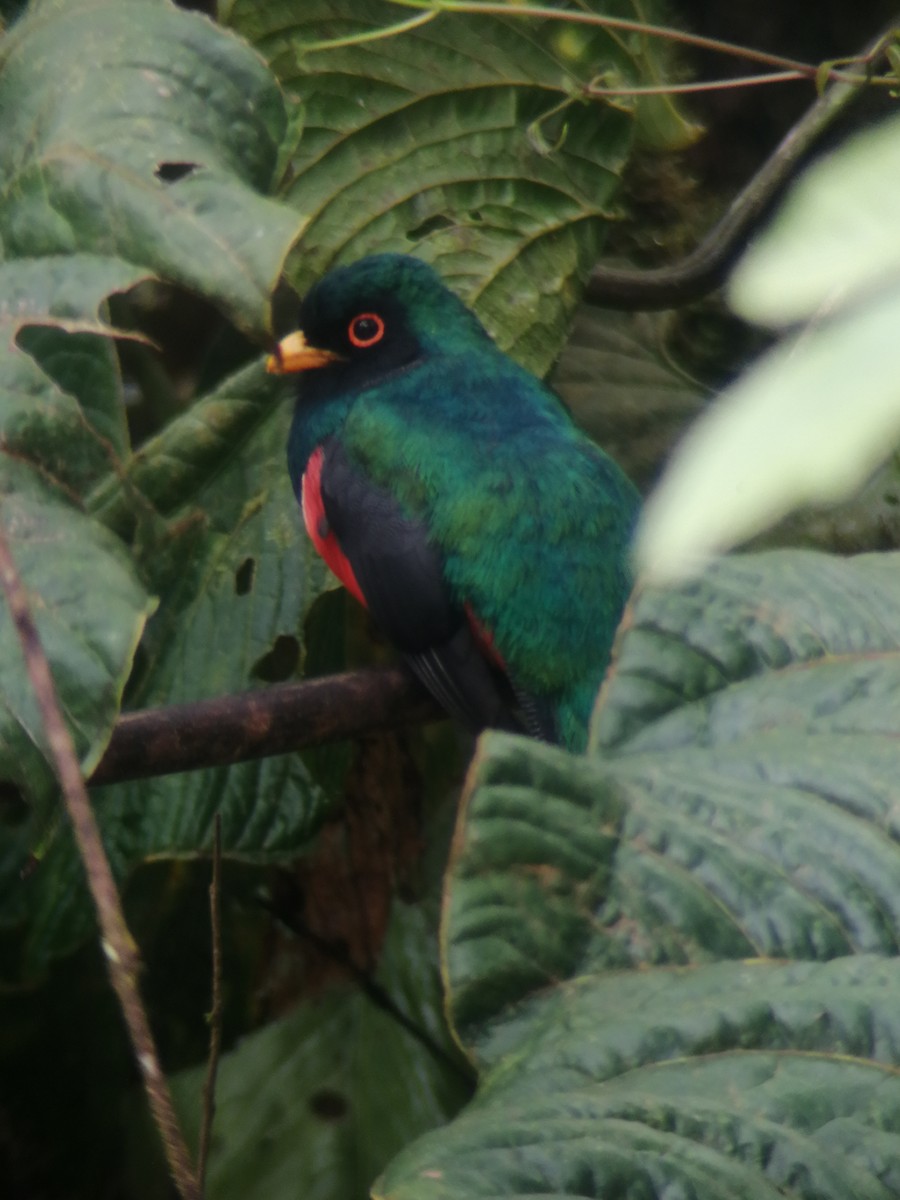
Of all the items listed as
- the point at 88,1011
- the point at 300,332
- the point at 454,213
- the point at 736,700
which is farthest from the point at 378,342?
the point at 736,700

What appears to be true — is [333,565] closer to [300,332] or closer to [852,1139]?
[300,332]

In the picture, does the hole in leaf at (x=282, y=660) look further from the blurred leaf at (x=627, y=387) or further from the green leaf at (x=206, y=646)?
the blurred leaf at (x=627, y=387)

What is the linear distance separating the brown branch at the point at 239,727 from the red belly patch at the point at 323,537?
0.51 metres

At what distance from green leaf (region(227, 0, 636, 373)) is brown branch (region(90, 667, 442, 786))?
0.87 metres

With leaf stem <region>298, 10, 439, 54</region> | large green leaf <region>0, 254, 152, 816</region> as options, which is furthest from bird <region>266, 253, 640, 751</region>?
large green leaf <region>0, 254, 152, 816</region>

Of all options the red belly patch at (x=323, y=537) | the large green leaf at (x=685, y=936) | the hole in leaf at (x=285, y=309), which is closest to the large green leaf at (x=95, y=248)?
the large green leaf at (x=685, y=936)

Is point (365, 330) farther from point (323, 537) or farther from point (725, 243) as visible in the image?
point (725, 243)

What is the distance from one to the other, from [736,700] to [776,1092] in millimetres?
228

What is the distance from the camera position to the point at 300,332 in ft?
10.8

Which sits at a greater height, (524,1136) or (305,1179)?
(524,1136)

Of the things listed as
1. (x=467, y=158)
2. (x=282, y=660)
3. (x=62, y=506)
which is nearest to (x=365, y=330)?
(x=467, y=158)

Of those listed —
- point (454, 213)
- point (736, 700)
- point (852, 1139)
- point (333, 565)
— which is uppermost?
point (736, 700)

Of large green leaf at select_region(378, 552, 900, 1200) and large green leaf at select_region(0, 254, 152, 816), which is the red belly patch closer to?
large green leaf at select_region(0, 254, 152, 816)

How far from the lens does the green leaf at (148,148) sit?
154cm
